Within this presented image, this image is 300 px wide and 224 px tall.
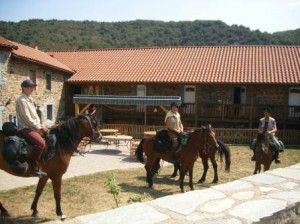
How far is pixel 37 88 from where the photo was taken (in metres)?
22.0

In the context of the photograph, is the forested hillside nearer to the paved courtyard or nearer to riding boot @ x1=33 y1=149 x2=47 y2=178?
the paved courtyard

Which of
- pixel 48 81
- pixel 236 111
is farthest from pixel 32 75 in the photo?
pixel 236 111

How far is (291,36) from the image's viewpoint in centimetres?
6569

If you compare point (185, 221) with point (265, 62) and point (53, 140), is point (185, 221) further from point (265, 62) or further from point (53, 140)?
point (265, 62)

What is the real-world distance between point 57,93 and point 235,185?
22.6m

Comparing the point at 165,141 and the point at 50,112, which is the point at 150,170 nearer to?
the point at 165,141

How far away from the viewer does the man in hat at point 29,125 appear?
623 centimetres

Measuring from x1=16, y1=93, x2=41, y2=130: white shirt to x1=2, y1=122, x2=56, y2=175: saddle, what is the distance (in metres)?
0.18

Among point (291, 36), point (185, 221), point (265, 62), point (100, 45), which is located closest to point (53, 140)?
point (185, 221)

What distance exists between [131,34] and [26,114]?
236 feet

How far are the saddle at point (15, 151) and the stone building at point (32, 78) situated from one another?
521 inches

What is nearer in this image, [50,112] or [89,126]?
[89,126]

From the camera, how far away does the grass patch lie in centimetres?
727

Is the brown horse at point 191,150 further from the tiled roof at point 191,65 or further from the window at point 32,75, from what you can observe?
the window at point 32,75
